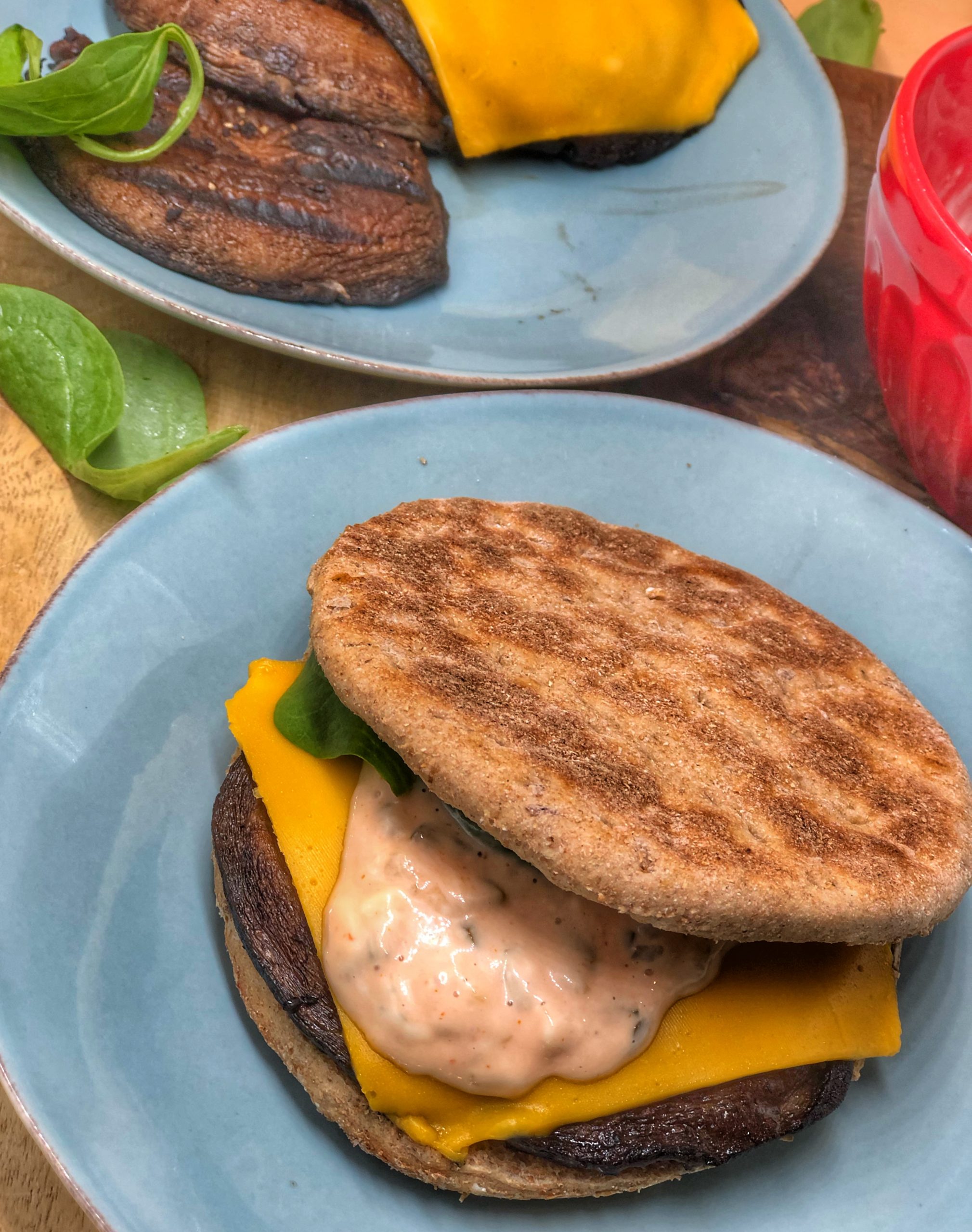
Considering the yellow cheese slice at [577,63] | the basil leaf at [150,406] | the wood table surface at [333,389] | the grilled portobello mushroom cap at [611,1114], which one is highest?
the yellow cheese slice at [577,63]

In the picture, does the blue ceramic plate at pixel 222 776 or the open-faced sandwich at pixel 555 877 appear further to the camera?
the blue ceramic plate at pixel 222 776

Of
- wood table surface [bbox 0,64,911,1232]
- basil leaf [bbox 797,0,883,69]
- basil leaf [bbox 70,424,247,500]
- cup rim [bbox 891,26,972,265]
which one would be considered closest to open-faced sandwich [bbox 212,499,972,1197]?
basil leaf [bbox 70,424,247,500]

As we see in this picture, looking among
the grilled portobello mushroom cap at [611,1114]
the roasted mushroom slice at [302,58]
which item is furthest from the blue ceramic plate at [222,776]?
the roasted mushroom slice at [302,58]

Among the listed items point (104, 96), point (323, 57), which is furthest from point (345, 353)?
point (323, 57)

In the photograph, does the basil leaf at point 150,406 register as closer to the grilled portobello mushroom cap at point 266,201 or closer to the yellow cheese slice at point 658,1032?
the grilled portobello mushroom cap at point 266,201

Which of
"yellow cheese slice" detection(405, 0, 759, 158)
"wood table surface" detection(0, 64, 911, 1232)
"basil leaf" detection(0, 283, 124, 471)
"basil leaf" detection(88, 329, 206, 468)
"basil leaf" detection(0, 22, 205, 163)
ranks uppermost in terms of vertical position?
"basil leaf" detection(0, 22, 205, 163)

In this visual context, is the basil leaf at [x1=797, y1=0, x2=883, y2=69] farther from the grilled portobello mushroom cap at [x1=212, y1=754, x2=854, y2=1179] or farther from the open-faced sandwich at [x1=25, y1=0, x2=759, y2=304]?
the grilled portobello mushroom cap at [x1=212, y1=754, x2=854, y2=1179]
